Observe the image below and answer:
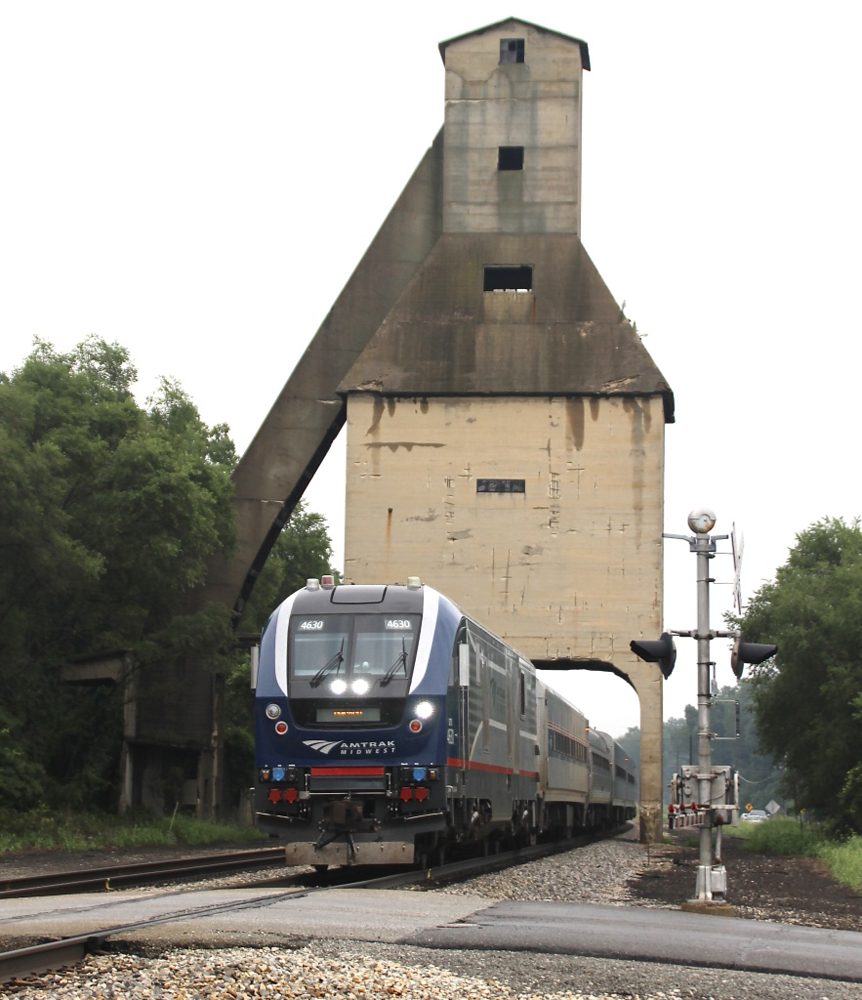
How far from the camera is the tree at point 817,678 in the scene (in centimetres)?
3288

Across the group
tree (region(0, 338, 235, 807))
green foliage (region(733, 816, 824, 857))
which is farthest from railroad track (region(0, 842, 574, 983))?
tree (region(0, 338, 235, 807))

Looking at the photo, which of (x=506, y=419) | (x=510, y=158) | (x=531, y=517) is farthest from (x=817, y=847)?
(x=510, y=158)

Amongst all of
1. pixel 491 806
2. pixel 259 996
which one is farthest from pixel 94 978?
pixel 491 806

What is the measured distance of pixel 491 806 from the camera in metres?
19.8

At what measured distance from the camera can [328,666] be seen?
648 inches

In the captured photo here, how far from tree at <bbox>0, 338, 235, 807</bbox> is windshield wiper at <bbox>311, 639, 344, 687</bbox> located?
1457 cm

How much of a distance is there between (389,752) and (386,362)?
2199cm

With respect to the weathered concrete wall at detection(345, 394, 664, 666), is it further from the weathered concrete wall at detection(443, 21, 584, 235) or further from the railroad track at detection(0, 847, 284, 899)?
the railroad track at detection(0, 847, 284, 899)

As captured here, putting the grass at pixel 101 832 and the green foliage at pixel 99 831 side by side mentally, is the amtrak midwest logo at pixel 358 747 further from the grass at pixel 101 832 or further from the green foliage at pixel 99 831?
the green foliage at pixel 99 831

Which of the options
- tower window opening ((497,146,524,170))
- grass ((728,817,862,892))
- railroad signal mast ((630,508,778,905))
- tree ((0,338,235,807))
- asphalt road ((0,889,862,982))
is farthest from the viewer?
tower window opening ((497,146,524,170))

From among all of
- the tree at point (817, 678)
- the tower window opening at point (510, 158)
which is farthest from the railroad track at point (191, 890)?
the tower window opening at point (510, 158)

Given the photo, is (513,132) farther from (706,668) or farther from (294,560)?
(706,668)

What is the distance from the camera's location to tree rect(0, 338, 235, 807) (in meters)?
30.1

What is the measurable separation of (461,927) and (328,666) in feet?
20.9
